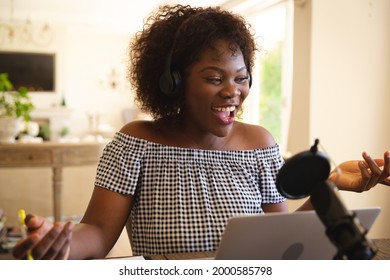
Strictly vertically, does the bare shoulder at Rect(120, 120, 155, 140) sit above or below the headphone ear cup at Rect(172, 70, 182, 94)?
below

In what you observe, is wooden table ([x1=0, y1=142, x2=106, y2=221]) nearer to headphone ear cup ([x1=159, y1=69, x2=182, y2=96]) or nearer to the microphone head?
headphone ear cup ([x1=159, y1=69, x2=182, y2=96])

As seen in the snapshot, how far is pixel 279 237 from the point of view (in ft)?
1.89

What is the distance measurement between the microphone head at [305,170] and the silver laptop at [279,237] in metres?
0.04

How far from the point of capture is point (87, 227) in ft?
2.50

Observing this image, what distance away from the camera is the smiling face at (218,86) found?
2.69ft

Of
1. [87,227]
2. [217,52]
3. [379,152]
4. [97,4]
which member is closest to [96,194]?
[87,227]

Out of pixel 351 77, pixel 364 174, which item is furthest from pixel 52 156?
pixel 364 174

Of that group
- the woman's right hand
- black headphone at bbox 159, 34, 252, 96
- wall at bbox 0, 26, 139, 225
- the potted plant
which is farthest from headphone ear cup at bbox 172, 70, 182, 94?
wall at bbox 0, 26, 139, 225

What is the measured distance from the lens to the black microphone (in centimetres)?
42

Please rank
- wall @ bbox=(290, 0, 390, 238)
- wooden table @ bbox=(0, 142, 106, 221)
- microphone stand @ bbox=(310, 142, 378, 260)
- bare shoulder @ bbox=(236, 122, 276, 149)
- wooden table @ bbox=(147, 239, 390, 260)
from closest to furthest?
microphone stand @ bbox=(310, 142, 378, 260) < wooden table @ bbox=(147, 239, 390, 260) < bare shoulder @ bbox=(236, 122, 276, 149) < wall @ bbox=(290, 0, 390, 238) < wooden table @ bbox=(0, 142, 106, 221)

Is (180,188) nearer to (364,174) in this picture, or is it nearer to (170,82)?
(170,82)

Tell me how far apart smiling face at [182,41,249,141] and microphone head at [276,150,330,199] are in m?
0.31
